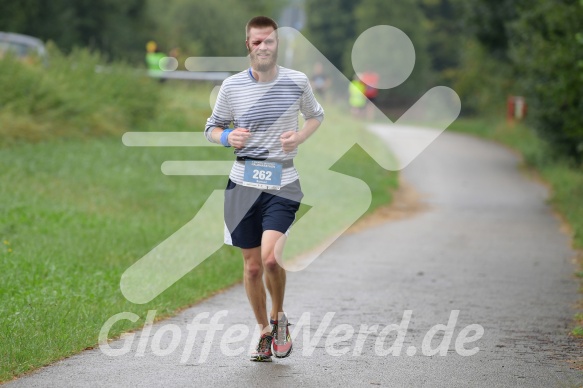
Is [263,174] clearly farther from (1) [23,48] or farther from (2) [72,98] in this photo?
(1) [23,48]

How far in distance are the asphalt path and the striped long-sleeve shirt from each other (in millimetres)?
1341

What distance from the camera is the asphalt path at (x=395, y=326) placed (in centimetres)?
707

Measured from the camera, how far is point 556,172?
26.7 m

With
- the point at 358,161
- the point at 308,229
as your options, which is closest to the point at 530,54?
the point at 358,161

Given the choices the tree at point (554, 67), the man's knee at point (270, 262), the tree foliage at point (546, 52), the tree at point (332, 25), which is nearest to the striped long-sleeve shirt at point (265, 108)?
the man's knee at point (270, 262)

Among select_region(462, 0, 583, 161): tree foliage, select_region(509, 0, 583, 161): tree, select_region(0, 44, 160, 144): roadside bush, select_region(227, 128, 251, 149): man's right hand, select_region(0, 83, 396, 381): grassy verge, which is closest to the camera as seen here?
select_region(227, 128, 251, 149): man's right hand

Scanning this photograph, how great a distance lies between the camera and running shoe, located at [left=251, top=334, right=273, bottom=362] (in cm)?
758

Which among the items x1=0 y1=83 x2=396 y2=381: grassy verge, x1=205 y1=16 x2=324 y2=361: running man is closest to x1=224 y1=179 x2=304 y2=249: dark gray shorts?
x1=205 y1=16 x2=324 y2=361: running man

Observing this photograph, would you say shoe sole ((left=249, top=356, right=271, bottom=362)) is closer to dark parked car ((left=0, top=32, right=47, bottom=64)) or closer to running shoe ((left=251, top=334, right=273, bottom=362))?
running shoe ((left=251, top=334, right=273, bottom=362))

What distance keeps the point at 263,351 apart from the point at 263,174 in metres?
1.21

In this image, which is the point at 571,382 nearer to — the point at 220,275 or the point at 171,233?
the point at 220,275

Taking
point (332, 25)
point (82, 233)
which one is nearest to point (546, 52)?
point (82, 233)

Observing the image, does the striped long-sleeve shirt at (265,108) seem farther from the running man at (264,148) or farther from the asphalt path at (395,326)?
the asphalt path at (395,326)

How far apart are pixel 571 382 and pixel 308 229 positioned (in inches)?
387
